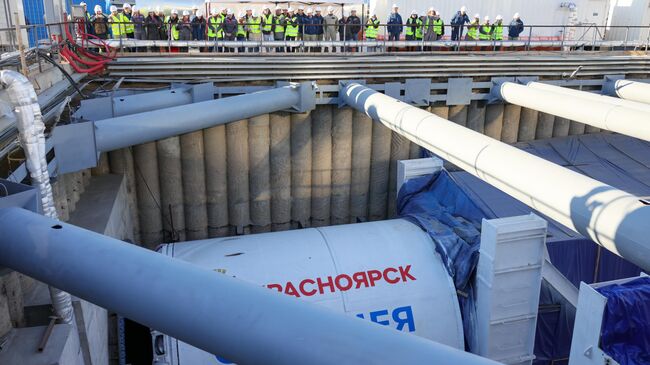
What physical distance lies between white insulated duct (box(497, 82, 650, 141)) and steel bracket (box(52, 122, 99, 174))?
885 centimetres

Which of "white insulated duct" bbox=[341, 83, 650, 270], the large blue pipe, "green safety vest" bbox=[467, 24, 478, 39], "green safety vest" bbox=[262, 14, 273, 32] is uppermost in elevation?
"green safety vest" bbox=[262, 14, 273, 32]

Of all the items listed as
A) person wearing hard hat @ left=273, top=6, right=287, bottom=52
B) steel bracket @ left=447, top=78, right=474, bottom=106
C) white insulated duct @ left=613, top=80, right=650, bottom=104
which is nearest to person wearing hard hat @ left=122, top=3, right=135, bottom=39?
person wearing hard hat @ left=273, top=6, right=287, bottom=52

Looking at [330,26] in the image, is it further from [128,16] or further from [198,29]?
[128,16]

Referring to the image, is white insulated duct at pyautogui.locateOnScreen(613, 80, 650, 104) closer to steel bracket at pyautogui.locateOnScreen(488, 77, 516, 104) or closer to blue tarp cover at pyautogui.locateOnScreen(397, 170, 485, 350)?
steel bracket at pyautogui.locateOnScreen(488, 77, 516, 104)

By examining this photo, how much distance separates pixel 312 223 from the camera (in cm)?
1415

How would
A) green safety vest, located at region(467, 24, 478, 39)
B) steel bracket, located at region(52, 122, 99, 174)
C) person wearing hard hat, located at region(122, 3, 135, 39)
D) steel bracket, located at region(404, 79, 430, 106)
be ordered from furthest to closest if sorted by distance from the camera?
green safety vest, located at region(467, 24, 478, 39) → person wearing hard hat, located at region(122, 3, 135, 39) → steel bracket, located at region(404, 79, 430, 106) → steel bracket, located at region(52, 122, 99, 174)

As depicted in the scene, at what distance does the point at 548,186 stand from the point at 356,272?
4.17 metres

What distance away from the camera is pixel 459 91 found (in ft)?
46.2

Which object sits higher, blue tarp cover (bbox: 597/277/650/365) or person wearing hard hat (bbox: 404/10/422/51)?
person wearing hard hat (bbox: 404/10/422/51)

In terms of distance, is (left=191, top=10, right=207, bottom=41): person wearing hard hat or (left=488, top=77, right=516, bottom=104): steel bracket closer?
(left=488, top=77, right=516, bottom=104): steel bracket

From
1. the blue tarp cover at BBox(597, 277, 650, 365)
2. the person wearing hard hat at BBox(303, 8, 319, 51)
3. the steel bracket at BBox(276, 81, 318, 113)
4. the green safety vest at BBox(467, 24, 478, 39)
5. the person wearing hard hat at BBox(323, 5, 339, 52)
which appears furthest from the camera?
the green safety vest at BBox(467, 24, 478, 39)

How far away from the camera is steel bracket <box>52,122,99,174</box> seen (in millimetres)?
7570

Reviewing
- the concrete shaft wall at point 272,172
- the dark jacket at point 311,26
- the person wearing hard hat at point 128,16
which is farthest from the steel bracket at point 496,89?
the person wearing hard hat at point 128,16

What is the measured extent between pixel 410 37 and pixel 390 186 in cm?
749
